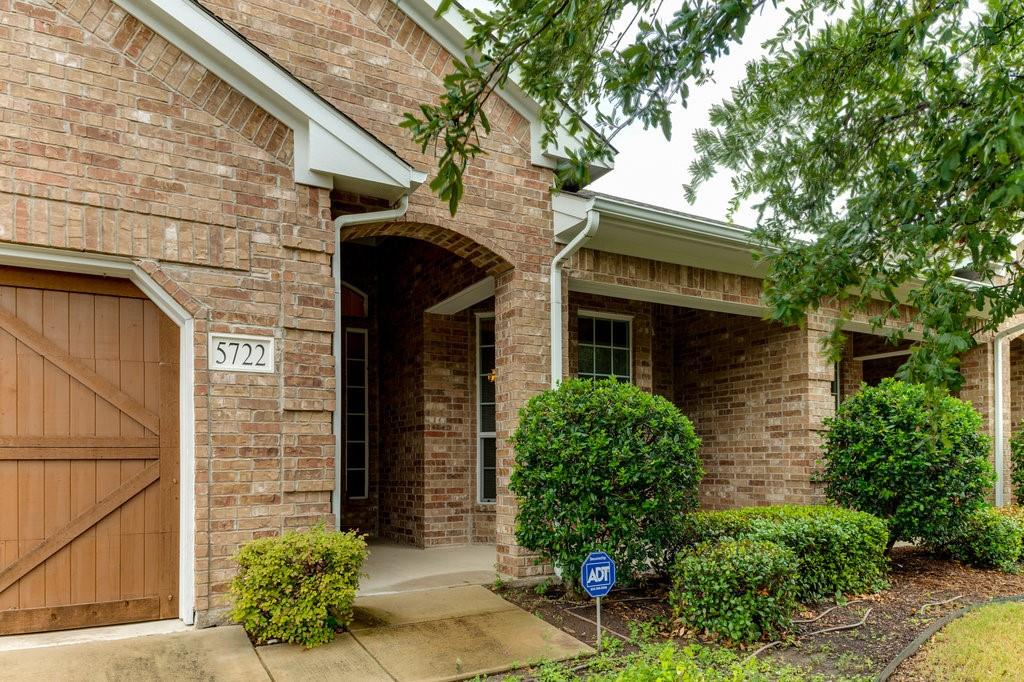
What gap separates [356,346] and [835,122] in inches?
272

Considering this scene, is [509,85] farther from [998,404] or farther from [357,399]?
[998,404]

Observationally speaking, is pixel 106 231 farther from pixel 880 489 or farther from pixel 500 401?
pixel 880 489

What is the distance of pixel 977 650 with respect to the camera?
5.07m

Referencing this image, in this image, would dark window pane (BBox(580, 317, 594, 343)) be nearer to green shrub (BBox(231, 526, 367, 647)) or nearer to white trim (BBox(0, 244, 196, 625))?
green shrub (BBox(231, 526, 367, 647))

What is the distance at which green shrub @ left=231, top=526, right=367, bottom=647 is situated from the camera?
479 cm

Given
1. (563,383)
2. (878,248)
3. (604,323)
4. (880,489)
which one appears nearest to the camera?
(878,248)

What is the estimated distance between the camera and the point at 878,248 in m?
3.94

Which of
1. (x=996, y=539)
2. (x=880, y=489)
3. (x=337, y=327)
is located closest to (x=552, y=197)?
(x=337, y=327)

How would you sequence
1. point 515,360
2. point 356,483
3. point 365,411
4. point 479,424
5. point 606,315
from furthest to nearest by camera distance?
point 606,315, point 365,411, point 356,483, point 479,424, point 515,360

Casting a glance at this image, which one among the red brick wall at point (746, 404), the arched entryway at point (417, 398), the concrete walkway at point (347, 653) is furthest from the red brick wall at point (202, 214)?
the red brick wall at point (746, 404)

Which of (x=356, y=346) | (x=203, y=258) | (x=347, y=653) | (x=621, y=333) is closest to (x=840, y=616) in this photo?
(x=347, y=653)

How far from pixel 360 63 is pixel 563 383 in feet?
11.0

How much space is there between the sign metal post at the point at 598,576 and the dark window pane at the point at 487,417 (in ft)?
13.2

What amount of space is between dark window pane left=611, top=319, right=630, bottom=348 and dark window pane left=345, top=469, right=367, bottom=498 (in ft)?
12.7
